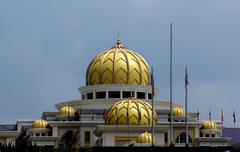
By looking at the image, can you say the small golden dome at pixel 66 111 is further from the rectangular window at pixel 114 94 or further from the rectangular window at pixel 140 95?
the rectangular window at pixel 140 95

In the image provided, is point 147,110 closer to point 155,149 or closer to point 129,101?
point 129,101

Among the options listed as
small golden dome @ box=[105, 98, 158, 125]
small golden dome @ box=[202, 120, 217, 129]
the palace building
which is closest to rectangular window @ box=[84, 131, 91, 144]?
the palace building

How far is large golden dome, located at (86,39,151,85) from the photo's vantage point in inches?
3214

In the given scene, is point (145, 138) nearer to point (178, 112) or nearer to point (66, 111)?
point (178, 112)

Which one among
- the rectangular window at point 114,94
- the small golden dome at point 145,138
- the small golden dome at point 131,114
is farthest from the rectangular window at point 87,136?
the small golden dome at point 145,138

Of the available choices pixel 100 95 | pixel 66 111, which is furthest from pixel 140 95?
pixel 66 111

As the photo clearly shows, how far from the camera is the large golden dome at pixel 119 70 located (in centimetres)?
8162

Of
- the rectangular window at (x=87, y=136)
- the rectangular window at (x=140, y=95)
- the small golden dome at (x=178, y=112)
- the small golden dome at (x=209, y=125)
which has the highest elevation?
the rectangular window at (x=140, y=95)

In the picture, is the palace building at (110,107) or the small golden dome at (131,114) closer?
the small golden dome at (131,114)

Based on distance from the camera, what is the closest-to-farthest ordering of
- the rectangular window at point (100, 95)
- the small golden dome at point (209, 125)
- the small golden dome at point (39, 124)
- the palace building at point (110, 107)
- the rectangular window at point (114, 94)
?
the palace building at point (110, 107)
the small golden dome at point (39, 124)
the rectangular window at point (114, 94)
the rectangular window at point (100, 95)
the small golden dome at point (209, 125)

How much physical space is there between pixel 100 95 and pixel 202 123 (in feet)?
31.6

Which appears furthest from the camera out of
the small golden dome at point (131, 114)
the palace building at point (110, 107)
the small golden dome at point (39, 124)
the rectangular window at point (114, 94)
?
the rectangular window at point (114, 94)

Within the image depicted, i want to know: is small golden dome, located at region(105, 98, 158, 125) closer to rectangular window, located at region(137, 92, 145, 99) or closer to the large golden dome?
rectangular window, located at region(137, 92, 145, 99)

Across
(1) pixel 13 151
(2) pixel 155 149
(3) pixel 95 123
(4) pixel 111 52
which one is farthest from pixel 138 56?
(1) pixel 13 151
